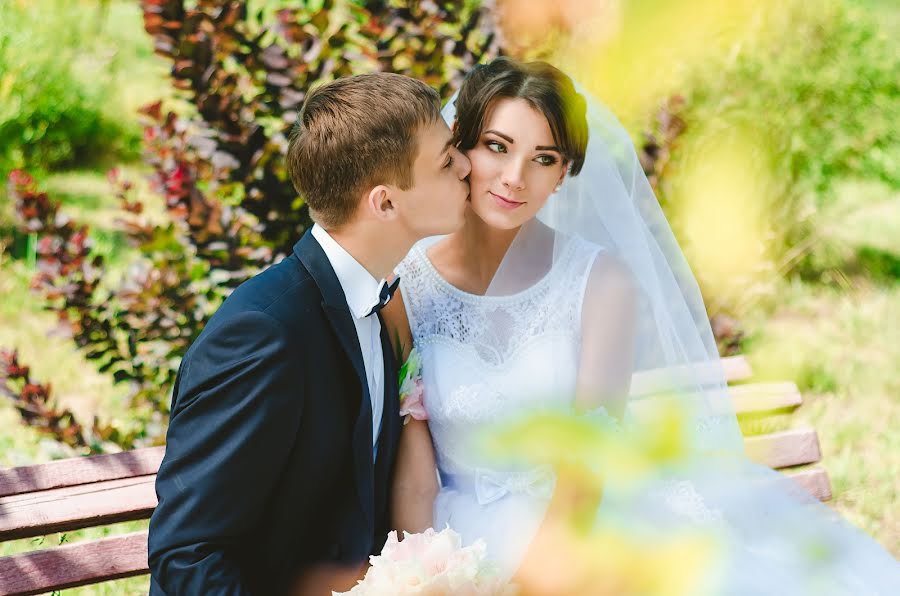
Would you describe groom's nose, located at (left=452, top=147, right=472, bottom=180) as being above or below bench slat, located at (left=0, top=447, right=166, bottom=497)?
above

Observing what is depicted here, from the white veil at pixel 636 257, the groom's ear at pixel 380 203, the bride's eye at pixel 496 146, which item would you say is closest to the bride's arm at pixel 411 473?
the white veil at pixel 636 257

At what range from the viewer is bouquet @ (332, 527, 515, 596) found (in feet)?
5.79

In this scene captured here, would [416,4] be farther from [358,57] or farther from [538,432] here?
[538,432]

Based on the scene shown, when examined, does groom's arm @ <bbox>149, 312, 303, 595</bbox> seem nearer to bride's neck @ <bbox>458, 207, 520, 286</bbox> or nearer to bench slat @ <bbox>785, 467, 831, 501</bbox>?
bride's neck @ <bbox>458, 207, 520, 286</bbox>

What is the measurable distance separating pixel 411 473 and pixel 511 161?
3.24 feet

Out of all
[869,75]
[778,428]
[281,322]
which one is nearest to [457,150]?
[281,322]

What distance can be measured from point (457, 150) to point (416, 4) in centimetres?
177

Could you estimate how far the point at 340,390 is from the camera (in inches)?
93.9

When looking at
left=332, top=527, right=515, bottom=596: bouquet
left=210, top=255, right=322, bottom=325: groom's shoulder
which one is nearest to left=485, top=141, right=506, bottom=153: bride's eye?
left=210, top=255, right=322, bottom=325: groom's shoulder

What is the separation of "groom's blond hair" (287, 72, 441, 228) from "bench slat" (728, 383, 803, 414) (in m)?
1.80

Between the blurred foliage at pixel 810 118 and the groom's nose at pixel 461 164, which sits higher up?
the groom's nose at pixel 461 164

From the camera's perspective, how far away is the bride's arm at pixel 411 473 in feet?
9.17

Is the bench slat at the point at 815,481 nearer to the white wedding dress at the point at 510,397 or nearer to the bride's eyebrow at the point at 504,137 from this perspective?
the white wedding dress at the point at 510,397

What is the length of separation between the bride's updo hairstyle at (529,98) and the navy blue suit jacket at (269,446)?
1.97 ft
